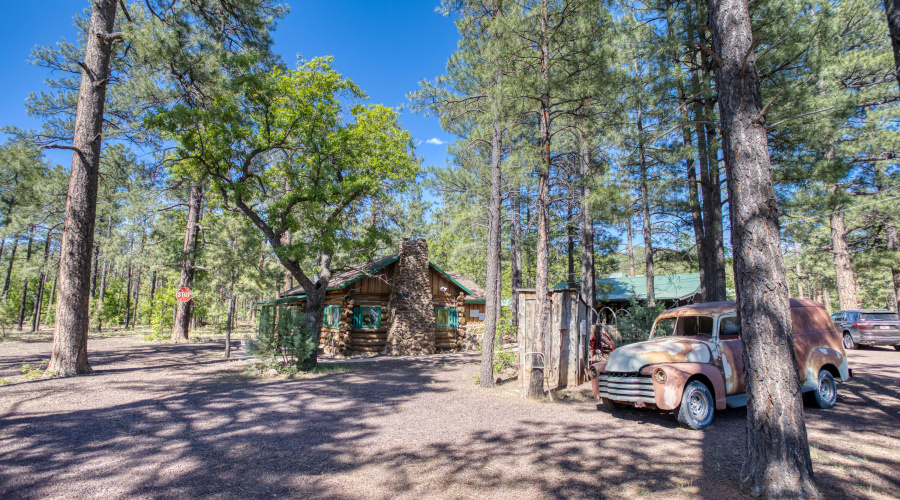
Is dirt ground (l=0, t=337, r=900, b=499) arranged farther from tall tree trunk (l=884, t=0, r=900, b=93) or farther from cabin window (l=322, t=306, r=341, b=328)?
cabin window (l=322, t=306, r=341, b=328)

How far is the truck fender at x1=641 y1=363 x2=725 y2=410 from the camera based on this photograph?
5.92m

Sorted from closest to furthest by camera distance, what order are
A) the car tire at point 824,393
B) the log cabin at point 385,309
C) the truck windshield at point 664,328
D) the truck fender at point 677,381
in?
the truck fender at point 677,381, the car tire at point 824,393, the truck windshield at point 664,328, the log cabin at point 385,309

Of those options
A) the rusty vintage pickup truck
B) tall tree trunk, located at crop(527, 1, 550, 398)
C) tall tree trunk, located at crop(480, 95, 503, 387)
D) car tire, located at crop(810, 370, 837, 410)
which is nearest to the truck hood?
the rusty vintage pickup truck

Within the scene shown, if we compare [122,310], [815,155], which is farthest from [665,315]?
[122,310]

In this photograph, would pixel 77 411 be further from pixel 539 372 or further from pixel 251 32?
pixel 251 32

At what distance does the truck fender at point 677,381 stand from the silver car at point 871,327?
14759mm

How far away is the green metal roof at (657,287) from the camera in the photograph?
82.7 feet

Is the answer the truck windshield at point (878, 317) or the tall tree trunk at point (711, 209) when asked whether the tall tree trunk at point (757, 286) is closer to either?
the tall tree trunk at point (711, 209)

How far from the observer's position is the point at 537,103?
9.70 m

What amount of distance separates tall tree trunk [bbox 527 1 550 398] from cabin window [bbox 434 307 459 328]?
10087mm

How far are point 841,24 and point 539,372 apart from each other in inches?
513

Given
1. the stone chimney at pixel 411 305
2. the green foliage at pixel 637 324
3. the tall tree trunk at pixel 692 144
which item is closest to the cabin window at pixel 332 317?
the stone chimney at pixel 411 305

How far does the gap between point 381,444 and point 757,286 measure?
4.97m

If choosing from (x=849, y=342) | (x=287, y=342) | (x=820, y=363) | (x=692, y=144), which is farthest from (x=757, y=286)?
(x=849, y=342)
